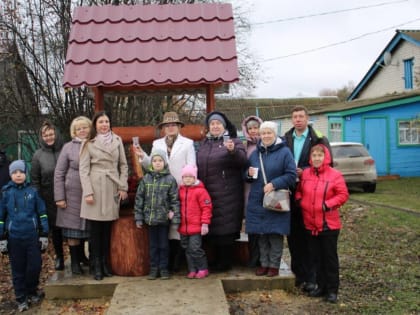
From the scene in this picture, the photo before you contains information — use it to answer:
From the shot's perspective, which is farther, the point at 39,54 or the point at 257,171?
the point at 39,54

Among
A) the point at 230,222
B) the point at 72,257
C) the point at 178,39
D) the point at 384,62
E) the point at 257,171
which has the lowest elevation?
the point at 72,257

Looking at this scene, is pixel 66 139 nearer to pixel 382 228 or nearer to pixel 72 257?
pixel 72 257

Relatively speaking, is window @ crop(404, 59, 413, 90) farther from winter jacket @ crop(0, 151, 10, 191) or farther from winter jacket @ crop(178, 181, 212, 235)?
winter jacket @ crop(0, 151, 10, 191)

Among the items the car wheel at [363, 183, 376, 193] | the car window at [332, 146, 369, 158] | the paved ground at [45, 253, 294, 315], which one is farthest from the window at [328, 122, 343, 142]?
the paved ground at [45, 253, 294, 315]

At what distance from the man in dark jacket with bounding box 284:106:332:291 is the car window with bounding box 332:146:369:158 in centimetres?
941

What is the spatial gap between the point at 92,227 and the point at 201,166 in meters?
1.34

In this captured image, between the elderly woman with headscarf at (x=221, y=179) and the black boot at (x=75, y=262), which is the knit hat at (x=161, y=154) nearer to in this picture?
the elderly woman with headscarf at (x=221, y=179)

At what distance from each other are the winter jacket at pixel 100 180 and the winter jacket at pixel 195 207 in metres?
0.67

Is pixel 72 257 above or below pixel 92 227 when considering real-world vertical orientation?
below

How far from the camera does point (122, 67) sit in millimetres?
5582

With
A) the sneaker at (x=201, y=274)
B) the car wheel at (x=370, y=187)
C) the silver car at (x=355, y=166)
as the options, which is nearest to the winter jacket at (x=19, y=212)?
the sneaker at (x=201, y=274)

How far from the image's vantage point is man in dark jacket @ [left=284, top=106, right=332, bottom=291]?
513 cm

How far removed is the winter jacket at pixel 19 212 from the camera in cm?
494

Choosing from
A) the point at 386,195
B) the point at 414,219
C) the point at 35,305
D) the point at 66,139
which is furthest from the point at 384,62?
the point at 35,305
